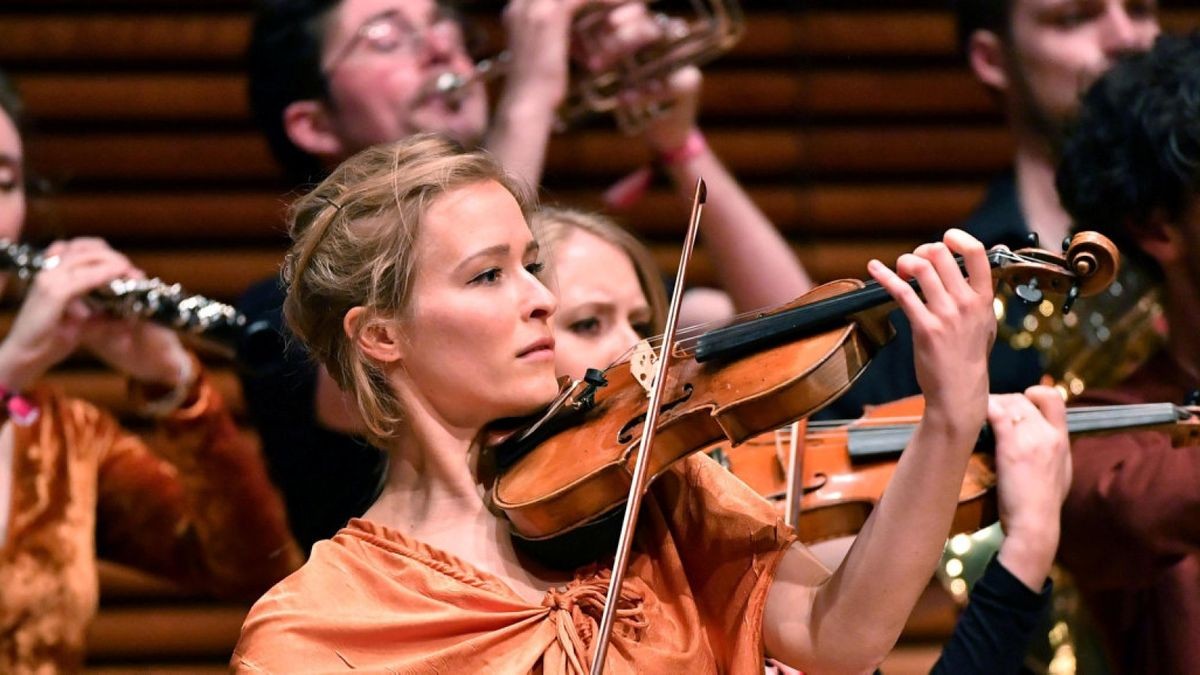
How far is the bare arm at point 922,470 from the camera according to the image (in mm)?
1518

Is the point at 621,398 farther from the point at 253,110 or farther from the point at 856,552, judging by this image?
the point at 253,110

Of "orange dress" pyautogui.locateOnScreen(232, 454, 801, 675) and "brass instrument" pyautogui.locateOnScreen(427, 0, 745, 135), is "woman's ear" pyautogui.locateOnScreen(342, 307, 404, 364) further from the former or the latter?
"brass instrument" pyautogui.locateOnScreen(427, 0, 745, 135)

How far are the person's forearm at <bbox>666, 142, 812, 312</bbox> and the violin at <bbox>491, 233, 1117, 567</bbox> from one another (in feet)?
3.60

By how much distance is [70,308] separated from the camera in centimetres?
264

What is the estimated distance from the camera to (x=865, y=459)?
6.60 ft

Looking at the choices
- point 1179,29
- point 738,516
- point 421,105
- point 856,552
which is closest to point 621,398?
point 738,516

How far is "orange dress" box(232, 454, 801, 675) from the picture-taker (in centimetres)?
162

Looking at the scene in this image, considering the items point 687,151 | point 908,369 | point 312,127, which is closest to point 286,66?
point 312,127

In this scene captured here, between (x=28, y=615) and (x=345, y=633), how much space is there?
42.5 inches

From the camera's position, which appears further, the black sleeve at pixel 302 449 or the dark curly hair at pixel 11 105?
the dark curly hair at pixel 11 105

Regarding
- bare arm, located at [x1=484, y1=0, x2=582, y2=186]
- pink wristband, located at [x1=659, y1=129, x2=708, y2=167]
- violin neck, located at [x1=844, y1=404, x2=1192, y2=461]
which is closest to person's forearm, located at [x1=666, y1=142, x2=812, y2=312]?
pink wristband, located at [x1=659, y1=129, x2=708, y2=167]

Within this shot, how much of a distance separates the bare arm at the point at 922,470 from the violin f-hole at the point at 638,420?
205 millimetres

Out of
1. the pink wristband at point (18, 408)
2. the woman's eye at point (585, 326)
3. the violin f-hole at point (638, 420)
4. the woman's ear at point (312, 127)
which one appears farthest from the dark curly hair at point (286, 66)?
the violin f-hole at point (638, 420)

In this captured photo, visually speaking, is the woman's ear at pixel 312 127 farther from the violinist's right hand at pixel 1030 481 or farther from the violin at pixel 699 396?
the violinist's right hand at pixel 1030 481
